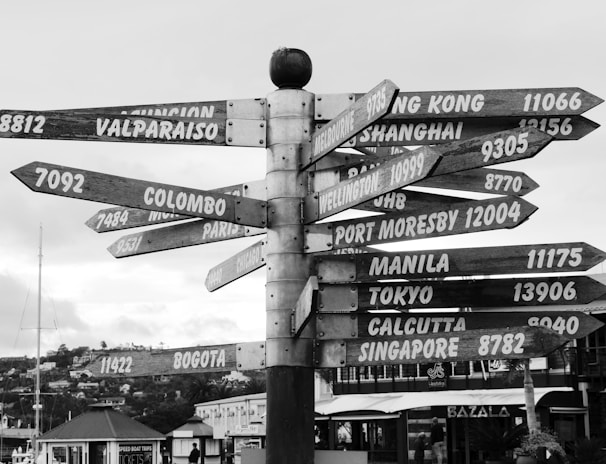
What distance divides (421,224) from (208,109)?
1.89m

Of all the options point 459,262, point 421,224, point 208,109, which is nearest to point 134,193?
point 208,109

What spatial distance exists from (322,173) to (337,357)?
1.38 metres

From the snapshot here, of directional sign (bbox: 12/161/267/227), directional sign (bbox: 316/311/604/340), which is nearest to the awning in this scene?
directional sign (bbox: 316/311/604/340)

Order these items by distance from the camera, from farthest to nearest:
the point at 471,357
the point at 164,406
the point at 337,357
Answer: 1. the point at 164,406
2. the point at 337,357
3. the point at 471,357

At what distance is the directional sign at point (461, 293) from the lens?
6.85 m

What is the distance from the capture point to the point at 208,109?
7.86 meters

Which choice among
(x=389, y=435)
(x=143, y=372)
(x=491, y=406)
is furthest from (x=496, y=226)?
(x=389, y=435)

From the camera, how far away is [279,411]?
24.4 ft

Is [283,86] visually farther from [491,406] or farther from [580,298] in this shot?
[491,406]

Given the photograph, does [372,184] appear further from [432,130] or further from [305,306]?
[432,130]

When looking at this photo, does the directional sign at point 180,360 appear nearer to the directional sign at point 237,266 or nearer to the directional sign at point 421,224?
the directional sign at point 237,266

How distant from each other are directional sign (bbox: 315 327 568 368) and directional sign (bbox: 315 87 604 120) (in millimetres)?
1531

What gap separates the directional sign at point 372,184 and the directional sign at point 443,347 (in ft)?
2.89

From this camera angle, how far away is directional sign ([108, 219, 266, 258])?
26.4ft
